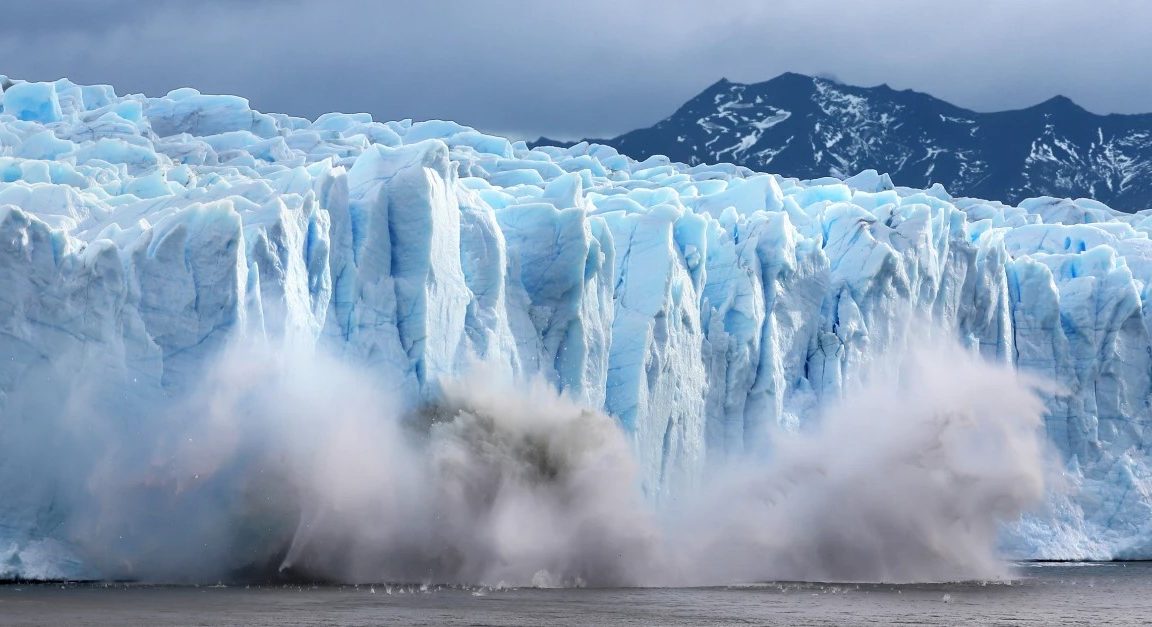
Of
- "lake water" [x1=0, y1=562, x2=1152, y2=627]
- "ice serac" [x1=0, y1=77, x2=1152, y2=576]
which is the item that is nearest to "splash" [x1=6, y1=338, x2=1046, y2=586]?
"ice serac" [x1=0, y1=77, x2=1152, y2=576]

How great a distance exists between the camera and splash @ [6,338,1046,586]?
25109mm

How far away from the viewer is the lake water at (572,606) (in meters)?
21.5

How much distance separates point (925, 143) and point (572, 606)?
78.5 meters

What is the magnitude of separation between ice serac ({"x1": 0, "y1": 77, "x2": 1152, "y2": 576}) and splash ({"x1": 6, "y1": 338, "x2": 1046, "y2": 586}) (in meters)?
0.68

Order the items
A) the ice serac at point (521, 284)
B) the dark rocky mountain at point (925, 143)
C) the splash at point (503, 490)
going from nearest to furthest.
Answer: the splash at point (503, 490) < the ice serac at point (521, 284) < the dark rocky mountain at point (925, 143)

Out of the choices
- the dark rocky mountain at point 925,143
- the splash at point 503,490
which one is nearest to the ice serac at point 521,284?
the splash at point 503,490

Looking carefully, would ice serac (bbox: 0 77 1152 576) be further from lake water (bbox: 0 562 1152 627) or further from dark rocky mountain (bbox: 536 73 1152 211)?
dark rocky mountain (bbox: 536 73 1152 211)

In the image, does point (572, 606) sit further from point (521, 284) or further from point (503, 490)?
point (521, 284)

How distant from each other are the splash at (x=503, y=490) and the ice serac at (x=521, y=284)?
26.6 inches

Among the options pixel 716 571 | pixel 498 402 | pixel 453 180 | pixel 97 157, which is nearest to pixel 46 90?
pixel 97 157

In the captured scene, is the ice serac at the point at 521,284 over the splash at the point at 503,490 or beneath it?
over

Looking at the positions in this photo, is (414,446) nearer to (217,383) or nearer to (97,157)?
(217,383)

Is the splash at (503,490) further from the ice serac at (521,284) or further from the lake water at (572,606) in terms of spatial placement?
the lake water at (572,606)

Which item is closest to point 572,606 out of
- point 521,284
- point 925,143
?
point 521,284
